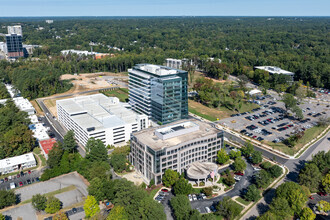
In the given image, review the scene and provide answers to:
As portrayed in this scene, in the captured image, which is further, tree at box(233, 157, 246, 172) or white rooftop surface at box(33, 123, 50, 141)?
white rooftop surface at box(33, 123, 50, 141)

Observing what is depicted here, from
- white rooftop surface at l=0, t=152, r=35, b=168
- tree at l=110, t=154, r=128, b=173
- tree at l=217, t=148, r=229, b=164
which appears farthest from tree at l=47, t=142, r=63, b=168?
tree at l=217, t=148, r=229, b=164

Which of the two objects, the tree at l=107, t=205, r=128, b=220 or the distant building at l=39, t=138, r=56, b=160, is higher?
the distant building at l=39, t=138, r=56, b=160

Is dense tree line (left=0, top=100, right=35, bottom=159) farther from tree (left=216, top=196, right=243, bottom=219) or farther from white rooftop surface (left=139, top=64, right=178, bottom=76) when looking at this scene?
tree (left=216, top=196, right=243, bottom=219)

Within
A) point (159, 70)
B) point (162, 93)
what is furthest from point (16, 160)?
point (159, 70)

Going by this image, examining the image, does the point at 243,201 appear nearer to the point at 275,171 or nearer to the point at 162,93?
the point at 275,171

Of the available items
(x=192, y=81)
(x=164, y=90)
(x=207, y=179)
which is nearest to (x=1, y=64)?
(x=192, y=81)

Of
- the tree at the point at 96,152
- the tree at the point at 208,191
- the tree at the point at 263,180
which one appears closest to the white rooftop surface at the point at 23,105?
the tree at the point at 96,152

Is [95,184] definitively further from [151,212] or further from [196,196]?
[196,196]

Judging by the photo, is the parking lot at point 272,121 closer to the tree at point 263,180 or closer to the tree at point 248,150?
the tree at point 248,150
